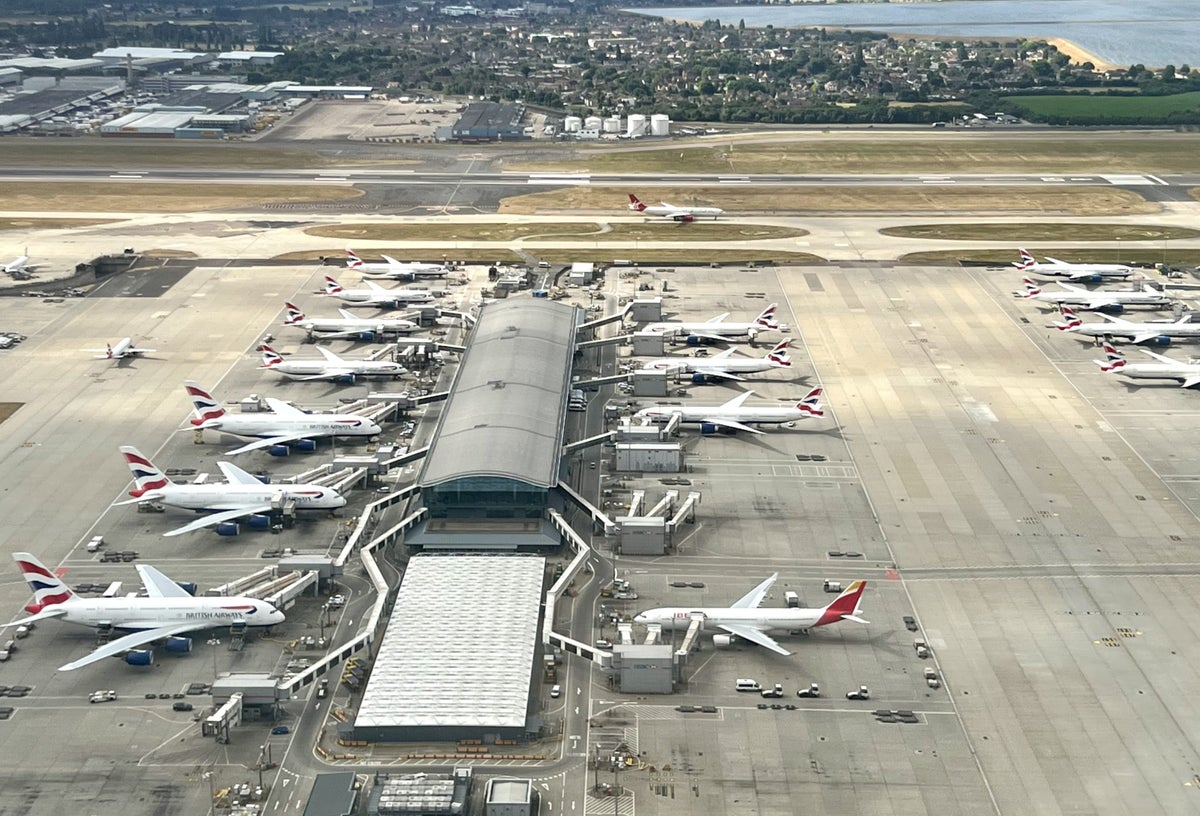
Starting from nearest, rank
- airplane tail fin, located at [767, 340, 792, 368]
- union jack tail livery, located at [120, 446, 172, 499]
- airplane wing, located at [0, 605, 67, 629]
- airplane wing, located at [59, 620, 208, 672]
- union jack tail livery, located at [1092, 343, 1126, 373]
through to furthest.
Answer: airplane wing, located at [59, 620, 208, 672], airplane wing, located at [0, 605, 67, 629], union jack tail livery, located at [120, 446, 172, 499], union jack tail livery, located at [1092, 343, 1126, 373], airplane tail fin, located at [767, 340, 792, 368]

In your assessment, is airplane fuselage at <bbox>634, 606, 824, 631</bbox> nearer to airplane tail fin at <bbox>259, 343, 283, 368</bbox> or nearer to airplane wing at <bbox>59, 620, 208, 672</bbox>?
airplane wing at <bbox>59, 620, 208, 672</bbox>

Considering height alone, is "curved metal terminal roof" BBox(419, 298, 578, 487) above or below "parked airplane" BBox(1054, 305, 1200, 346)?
above

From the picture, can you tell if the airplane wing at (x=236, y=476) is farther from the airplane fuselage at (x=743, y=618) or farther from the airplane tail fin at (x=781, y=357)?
the airplane tail fin at (x=781, y=357)

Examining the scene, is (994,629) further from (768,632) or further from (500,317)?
(500,317)

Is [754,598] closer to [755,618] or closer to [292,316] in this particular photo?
[755,618]

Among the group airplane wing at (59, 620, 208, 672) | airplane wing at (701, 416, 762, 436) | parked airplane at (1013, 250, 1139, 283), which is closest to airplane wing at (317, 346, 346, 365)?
airplane wing at (701, 416, 762, 436)

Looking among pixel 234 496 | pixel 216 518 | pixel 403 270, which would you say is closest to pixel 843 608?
pixel 234 496

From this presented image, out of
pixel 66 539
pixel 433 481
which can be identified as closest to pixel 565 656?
pixel 433 481
